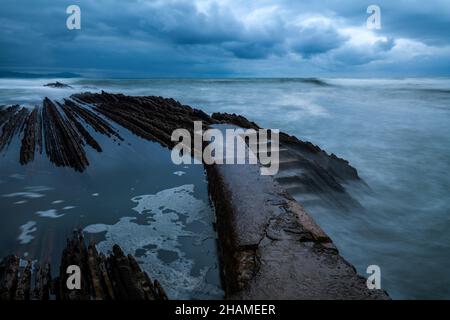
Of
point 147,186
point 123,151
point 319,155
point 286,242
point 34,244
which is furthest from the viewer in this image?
point 319,155

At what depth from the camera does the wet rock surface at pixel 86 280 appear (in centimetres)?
240

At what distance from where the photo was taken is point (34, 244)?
10.2ft

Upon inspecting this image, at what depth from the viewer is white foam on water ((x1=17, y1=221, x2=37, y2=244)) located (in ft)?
10.5

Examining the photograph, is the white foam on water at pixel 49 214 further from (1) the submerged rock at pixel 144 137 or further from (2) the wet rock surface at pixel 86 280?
(1) the submerged rock at pixel 144 137

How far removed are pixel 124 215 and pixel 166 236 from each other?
0.71 meters

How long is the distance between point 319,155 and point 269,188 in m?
Result: 3.88

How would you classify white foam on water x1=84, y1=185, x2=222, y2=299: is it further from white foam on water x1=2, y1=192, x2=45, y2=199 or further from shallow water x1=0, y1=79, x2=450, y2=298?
white foam on water x1=2, y1=192, x2=45, y2=199

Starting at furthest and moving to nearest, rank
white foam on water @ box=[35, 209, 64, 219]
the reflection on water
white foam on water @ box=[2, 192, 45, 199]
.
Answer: white foam on water @ box=[2, 192, 45, 199]
white foam on water @ box=[35, 209, 64, 219]
the reflection on water

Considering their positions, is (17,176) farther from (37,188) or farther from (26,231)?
(26,231)

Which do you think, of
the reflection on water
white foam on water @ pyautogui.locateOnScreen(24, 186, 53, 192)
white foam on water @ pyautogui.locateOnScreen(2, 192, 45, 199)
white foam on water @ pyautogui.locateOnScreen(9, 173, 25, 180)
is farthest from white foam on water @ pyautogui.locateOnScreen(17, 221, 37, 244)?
white foam on water @ pyautogui.locateOnScreen(9, 173, 25, 180)

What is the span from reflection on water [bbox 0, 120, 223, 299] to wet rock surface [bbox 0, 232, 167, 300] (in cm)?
14

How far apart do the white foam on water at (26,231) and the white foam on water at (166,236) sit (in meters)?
0.53
